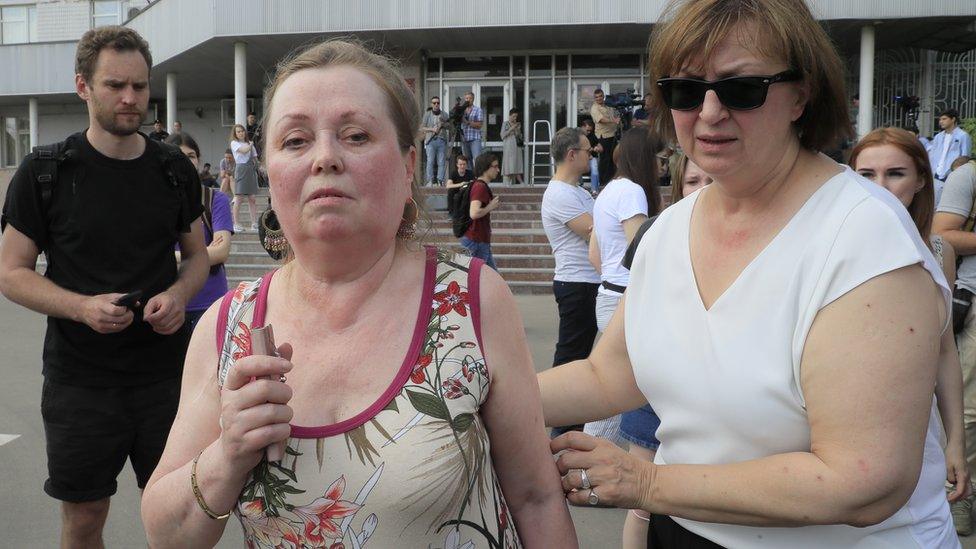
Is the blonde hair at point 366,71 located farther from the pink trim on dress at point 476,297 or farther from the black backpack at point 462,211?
the black backpack at point 462,211

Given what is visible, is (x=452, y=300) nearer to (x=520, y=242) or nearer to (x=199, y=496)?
(x=199, y=496)

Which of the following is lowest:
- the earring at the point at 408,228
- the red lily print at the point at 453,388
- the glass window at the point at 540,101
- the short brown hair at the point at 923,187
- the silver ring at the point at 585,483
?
the silver ring at the point at 585,483

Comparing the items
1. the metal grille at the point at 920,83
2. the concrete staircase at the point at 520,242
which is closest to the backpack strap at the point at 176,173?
the concrete staircase at the point at 520,242

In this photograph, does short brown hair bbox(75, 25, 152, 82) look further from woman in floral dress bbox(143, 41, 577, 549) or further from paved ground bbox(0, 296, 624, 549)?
paved ground bbox(0, 296, 624, 549)

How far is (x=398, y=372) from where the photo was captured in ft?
5.34

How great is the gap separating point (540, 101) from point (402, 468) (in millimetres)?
21947

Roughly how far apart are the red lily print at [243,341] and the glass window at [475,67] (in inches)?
858

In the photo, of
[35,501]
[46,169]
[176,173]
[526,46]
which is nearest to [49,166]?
[46,169]

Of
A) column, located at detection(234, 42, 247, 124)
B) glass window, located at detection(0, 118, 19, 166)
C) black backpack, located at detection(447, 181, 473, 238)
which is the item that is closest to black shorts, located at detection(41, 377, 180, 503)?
black backpack, located at detection(447, 181, 473, 238)

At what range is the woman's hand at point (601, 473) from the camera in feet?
5.74

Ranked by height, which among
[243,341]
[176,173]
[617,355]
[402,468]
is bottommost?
[402,468]

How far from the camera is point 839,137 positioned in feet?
5.97

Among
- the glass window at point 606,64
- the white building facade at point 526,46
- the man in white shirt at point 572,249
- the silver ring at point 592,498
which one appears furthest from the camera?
the glass window at point 606,64

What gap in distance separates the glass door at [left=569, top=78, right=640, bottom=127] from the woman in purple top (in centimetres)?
1815
